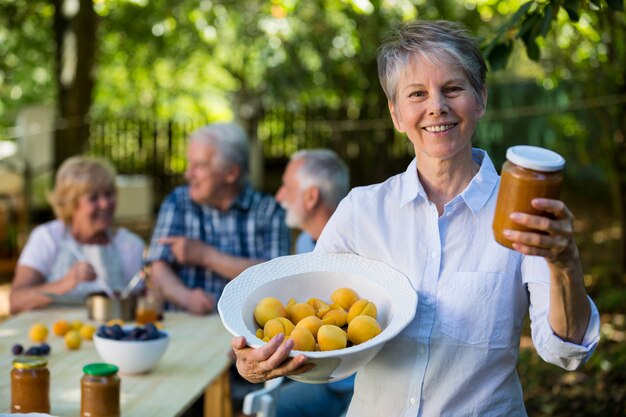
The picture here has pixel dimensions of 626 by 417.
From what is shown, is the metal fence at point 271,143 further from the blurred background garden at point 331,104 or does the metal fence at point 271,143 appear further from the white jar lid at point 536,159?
the white jar lid at point 536,159

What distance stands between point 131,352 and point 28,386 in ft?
1.40

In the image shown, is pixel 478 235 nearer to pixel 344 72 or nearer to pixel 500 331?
pixel 500 331

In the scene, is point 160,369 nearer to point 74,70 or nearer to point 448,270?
point 448,270

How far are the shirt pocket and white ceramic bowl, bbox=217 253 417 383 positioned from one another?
0.10 meters

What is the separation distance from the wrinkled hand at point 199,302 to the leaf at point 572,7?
1.99m

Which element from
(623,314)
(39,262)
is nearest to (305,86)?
(623,314)

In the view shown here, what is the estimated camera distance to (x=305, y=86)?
9.84 m

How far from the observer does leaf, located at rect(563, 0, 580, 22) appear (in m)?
2.64

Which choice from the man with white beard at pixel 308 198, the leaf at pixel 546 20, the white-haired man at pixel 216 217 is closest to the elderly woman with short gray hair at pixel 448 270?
the leaf at pixel 546 20

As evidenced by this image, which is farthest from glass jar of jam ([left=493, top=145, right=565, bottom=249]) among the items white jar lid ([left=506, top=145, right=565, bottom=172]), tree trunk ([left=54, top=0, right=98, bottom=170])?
tree trunk ([left=54, top=0, right=98, bottom=170])

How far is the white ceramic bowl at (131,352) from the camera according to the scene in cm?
277

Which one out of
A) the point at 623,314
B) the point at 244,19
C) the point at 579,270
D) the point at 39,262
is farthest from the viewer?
the point at 244,19

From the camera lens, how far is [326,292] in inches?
81.1

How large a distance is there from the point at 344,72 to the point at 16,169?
162 inches
